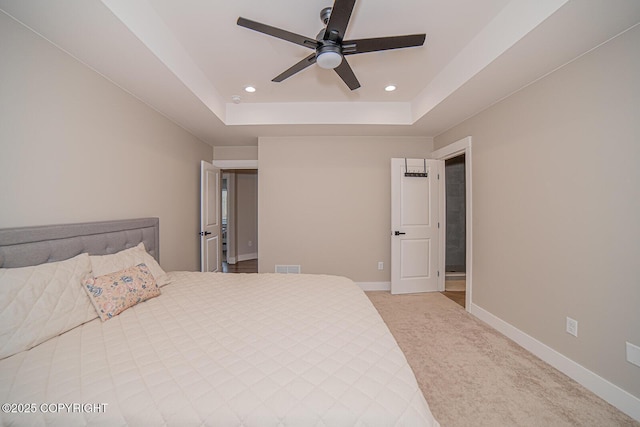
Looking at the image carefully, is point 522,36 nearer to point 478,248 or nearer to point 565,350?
point 478,248

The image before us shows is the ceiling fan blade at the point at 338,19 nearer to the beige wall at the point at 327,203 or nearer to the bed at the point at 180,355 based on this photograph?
the bed at the point at 180,355

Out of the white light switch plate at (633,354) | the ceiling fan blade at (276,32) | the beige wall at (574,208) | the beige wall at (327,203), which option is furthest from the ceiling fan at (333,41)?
the white light switch plate at (633,354)

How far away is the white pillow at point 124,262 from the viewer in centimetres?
167

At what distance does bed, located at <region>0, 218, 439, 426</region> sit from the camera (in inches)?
32.8

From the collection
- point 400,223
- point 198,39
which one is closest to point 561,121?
point 400,223

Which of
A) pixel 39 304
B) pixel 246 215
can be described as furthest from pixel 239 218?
pixel 39 304

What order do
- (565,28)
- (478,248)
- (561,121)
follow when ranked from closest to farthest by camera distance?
(565,28)
(561,121)
(478,248)

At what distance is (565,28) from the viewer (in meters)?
1.50

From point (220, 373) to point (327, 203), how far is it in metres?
2.98

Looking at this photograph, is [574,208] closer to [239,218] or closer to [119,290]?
[119,290]

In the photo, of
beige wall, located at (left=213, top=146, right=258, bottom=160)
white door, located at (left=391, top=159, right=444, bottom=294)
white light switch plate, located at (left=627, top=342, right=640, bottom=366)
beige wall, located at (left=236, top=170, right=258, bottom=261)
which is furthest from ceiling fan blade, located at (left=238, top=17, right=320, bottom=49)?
beige wall, located at (left=236, top=170, right=258, bottom=261)

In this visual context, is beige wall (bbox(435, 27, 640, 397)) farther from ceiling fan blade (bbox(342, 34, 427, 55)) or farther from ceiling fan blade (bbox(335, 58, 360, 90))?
ceiling fan blade (bbox(335, 58, 360, 90))

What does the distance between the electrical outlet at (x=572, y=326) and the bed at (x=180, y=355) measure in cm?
162

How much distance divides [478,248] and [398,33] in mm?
2455
